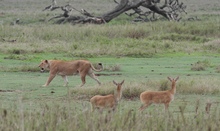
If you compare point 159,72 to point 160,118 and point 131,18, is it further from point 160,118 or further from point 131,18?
point 131,18

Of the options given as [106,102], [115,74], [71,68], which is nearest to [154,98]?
[106,102]

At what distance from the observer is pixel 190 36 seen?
2673 cm

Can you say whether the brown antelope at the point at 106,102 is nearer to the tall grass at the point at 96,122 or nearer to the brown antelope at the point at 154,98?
the brown antelope at the point at 154,98

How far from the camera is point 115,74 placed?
17.7m

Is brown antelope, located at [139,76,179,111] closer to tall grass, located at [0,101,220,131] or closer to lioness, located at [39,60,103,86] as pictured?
tall grass, located at [0,101,220,131]

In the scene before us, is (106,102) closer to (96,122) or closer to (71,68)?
(96,122)

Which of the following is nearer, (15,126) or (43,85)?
(15,126)

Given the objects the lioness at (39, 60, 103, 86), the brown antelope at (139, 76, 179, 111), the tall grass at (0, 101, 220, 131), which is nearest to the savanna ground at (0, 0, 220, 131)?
the tall grass at (0, 101, 220, 131)

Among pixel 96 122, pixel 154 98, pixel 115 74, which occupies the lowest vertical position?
pixel 115 74

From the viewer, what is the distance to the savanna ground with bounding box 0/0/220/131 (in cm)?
831

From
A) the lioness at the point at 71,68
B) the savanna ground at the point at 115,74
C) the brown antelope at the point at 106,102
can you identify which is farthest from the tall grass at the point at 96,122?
the lioness at the point at 71,68

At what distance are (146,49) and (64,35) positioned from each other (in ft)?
13.9

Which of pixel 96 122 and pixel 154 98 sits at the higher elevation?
pixel 96 122

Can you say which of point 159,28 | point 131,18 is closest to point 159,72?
point 159,28
